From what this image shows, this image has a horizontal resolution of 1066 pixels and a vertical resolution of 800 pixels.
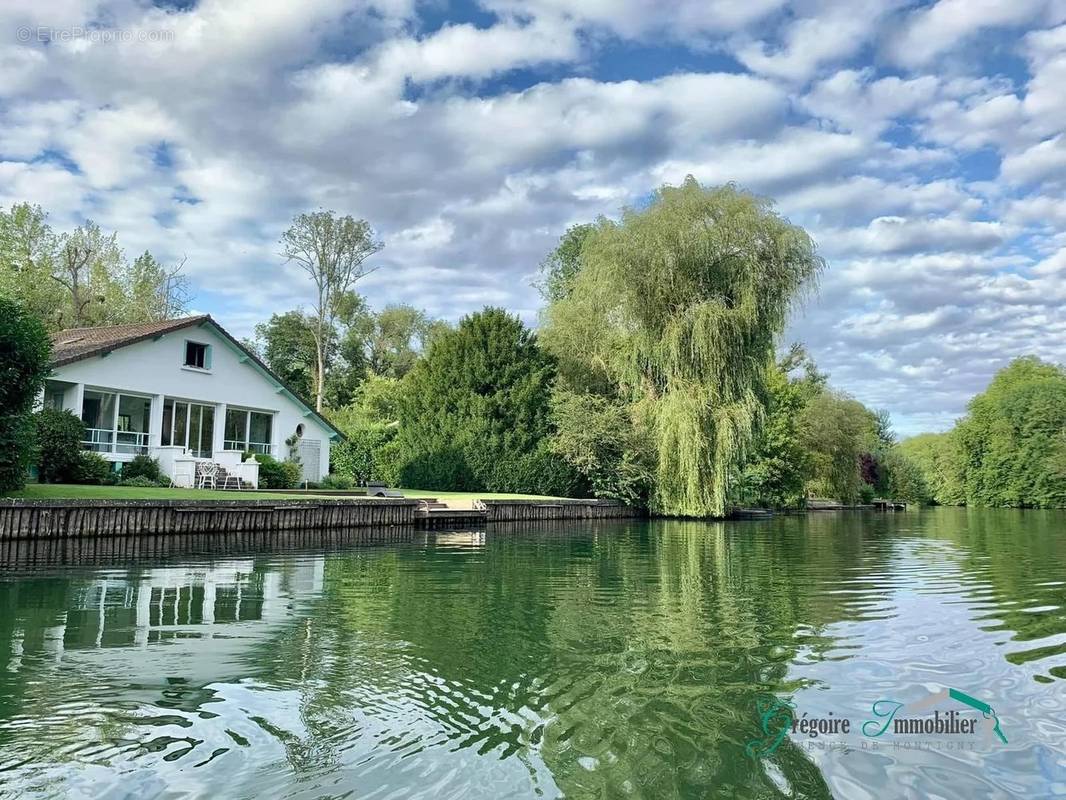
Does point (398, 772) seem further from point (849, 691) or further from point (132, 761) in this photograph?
point (849, 691)

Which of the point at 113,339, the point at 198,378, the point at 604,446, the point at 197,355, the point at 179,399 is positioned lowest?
the point at 604,446

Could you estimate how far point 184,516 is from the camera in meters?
18.3

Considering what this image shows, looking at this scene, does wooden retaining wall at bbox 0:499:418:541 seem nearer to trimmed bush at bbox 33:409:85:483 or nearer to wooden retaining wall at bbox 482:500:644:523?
wooden retaining wall at bbox 482:500:644:523

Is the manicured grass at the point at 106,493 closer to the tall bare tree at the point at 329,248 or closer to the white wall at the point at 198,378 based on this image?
the white wall at the point at 198,378

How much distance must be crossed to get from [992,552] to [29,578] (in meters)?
19.8

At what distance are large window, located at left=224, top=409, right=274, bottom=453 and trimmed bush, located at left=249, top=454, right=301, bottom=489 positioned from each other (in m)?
Result: 1.30

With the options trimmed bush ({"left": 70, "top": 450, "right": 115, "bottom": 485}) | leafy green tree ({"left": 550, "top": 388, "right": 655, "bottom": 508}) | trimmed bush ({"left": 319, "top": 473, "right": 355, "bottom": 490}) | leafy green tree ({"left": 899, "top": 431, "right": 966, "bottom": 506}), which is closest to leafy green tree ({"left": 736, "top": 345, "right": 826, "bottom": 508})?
leafy green tree ({"left": 550, "top": 388, "right": 655, "bottom": 508})

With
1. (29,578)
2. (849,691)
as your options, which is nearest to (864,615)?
(849,691)

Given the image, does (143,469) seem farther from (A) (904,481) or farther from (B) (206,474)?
(A) (904,481)

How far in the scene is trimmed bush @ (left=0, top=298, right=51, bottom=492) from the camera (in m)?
15.8

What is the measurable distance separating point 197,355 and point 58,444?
7087 mm

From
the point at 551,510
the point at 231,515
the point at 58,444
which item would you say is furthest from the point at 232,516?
the point at 551,510

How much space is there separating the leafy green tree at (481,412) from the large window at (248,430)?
8.20 metres

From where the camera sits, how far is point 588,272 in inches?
1277
